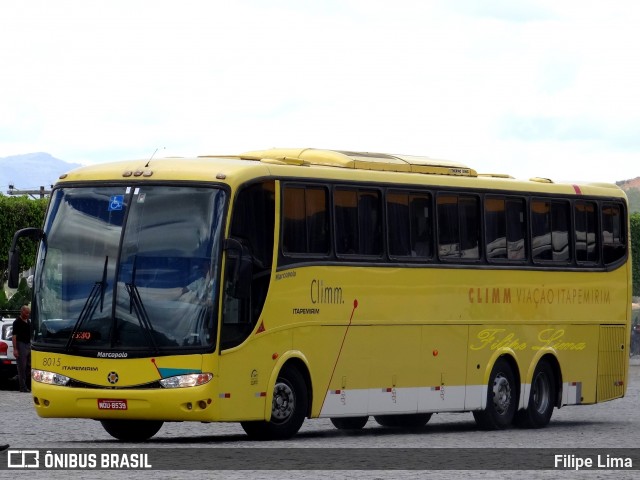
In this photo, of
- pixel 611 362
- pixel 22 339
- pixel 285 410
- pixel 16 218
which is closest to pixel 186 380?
pixel 285 410

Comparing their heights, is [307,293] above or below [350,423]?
above

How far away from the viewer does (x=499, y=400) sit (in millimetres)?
25094

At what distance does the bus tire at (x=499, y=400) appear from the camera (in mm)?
24922

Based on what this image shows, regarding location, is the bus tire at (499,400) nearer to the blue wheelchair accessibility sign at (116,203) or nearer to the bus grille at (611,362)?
the bus grille at (611,362)

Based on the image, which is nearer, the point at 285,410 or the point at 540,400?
the point at 285,410

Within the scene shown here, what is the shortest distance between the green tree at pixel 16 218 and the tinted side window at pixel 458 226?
3635 cm

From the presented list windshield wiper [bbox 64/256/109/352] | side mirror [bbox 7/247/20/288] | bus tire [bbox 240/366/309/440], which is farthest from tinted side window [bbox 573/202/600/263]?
side mirror [bbox 7/247/20/288]

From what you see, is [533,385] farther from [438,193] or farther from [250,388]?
[250,388]

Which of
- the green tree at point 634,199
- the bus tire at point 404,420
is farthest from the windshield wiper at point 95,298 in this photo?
the green tree at point 634,199

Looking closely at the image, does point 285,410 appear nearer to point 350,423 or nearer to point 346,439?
point 346,439

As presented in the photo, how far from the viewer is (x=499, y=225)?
25.1 metres

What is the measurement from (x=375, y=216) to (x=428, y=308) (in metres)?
1.81

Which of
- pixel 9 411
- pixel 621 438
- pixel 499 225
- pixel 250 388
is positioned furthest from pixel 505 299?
pixel 9 411

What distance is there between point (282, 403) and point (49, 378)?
2840mm
